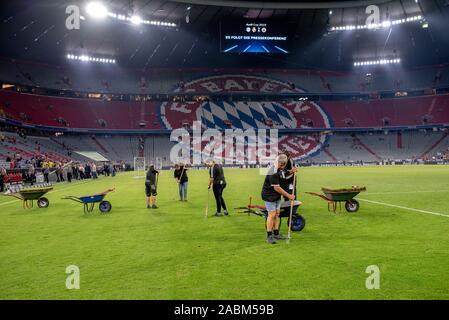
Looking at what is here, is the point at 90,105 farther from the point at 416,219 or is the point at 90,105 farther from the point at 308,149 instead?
the point at 416,219

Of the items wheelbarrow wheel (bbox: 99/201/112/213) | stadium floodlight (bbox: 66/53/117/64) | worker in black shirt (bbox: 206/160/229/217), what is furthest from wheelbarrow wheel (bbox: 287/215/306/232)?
stadium floodlight (bbox: 66/53/117/64)

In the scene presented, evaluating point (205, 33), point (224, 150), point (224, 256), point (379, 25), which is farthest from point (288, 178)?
point (224, 150)

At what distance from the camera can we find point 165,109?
2852 inches

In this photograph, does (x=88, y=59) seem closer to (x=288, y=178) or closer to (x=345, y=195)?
(x=345, y=195)

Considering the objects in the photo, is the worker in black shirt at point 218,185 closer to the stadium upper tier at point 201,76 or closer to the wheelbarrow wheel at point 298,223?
the wheelbarrow wheel at point 298,223

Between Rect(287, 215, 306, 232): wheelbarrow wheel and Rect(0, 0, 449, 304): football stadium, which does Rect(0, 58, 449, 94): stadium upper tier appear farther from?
Rect(287, 215, 306, 232): wheelbarrow wheel

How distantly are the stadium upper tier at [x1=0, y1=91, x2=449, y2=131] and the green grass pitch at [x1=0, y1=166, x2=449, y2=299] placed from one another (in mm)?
57449

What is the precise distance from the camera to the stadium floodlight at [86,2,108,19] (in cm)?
4125

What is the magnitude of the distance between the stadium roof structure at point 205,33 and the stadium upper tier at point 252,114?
8.98 metres

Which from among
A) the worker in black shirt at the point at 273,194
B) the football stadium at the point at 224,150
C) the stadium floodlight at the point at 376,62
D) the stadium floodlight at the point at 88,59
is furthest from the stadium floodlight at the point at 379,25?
the worker in black shirt at the point at 273,194

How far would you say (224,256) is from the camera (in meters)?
7.03

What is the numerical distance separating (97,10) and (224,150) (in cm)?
3255

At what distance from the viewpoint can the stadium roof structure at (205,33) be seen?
154ft

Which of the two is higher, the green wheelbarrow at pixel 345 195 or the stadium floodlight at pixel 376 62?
the stadium floodlight at pixel 376 62
